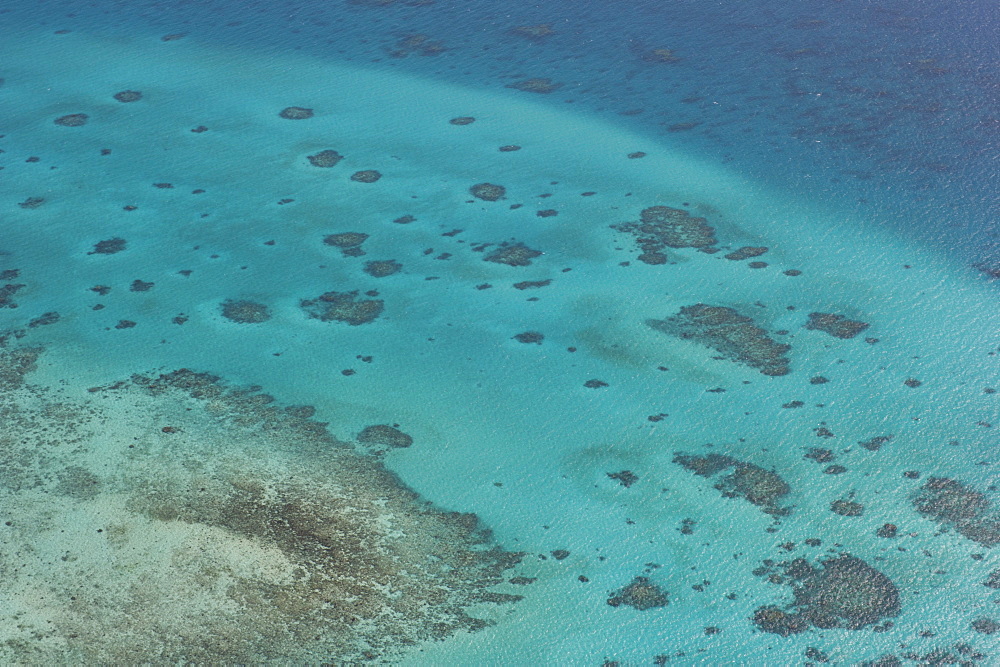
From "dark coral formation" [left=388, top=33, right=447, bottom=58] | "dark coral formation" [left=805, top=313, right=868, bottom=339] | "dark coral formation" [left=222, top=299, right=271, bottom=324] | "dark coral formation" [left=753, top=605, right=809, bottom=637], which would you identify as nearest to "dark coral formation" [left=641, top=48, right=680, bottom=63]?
"dark coral formation" [left=388, top=33, right=447, bottom=58]

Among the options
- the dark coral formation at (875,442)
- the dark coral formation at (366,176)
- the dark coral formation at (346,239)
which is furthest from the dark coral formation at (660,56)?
the dark coral formation at (875,442)

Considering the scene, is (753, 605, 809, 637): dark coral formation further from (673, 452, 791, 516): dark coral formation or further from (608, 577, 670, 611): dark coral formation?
(673, 452, 791, 516): dark coral formation

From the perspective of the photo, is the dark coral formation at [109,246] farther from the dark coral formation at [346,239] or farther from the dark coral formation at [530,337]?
the dark coral formation at [530,337]

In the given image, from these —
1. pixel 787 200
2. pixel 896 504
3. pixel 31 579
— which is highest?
pixel 787 200

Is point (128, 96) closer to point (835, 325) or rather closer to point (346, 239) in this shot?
point (346, 239)

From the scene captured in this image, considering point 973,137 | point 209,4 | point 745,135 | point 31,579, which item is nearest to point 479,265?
point 745,135

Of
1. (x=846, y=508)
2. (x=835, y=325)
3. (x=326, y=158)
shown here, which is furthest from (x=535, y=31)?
(x=846, y=508)

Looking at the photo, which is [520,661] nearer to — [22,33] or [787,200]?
[787,200]
